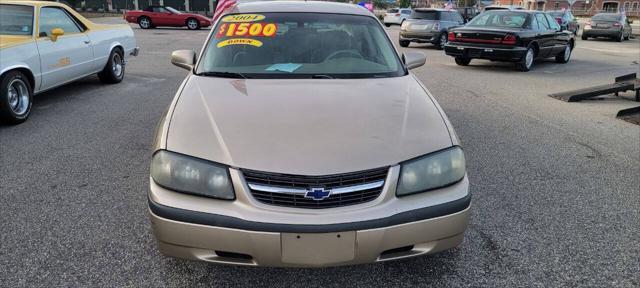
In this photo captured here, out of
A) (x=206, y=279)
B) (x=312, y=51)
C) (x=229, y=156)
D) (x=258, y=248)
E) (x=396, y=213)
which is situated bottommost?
(x=206, y=279)

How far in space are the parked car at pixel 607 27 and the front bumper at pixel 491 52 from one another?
15.9m

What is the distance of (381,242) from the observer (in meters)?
2.28

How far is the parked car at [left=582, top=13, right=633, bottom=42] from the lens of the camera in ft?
77.1

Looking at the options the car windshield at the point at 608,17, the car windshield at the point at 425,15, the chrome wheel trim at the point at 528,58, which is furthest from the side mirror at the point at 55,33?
the car windshield at the point at 608,17

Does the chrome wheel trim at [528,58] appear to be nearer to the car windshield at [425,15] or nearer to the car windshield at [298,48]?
the car windshield at [425,15]

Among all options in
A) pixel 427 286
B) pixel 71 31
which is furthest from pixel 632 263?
pixel 71 31

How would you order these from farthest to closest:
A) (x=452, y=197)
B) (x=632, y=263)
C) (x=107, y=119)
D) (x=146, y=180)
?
(x=107, y=119)
(x=146, y=180)
(x=632, y=263)
(x=452, y=197)

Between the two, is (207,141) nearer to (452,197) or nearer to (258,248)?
(258,248)

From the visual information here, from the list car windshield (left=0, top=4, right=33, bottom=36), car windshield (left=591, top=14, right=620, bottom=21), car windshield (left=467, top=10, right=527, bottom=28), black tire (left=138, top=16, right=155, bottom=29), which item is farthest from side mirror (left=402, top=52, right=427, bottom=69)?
black tire (left=138, top=16, right=155, bottom=29)

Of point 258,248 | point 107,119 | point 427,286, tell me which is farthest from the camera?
point 107,119

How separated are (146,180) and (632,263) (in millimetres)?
3640

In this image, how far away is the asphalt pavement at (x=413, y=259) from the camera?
9.05ft

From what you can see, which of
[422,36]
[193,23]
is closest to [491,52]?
[422,36]

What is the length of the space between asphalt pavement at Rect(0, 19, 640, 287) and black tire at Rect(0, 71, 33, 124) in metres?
0.14
